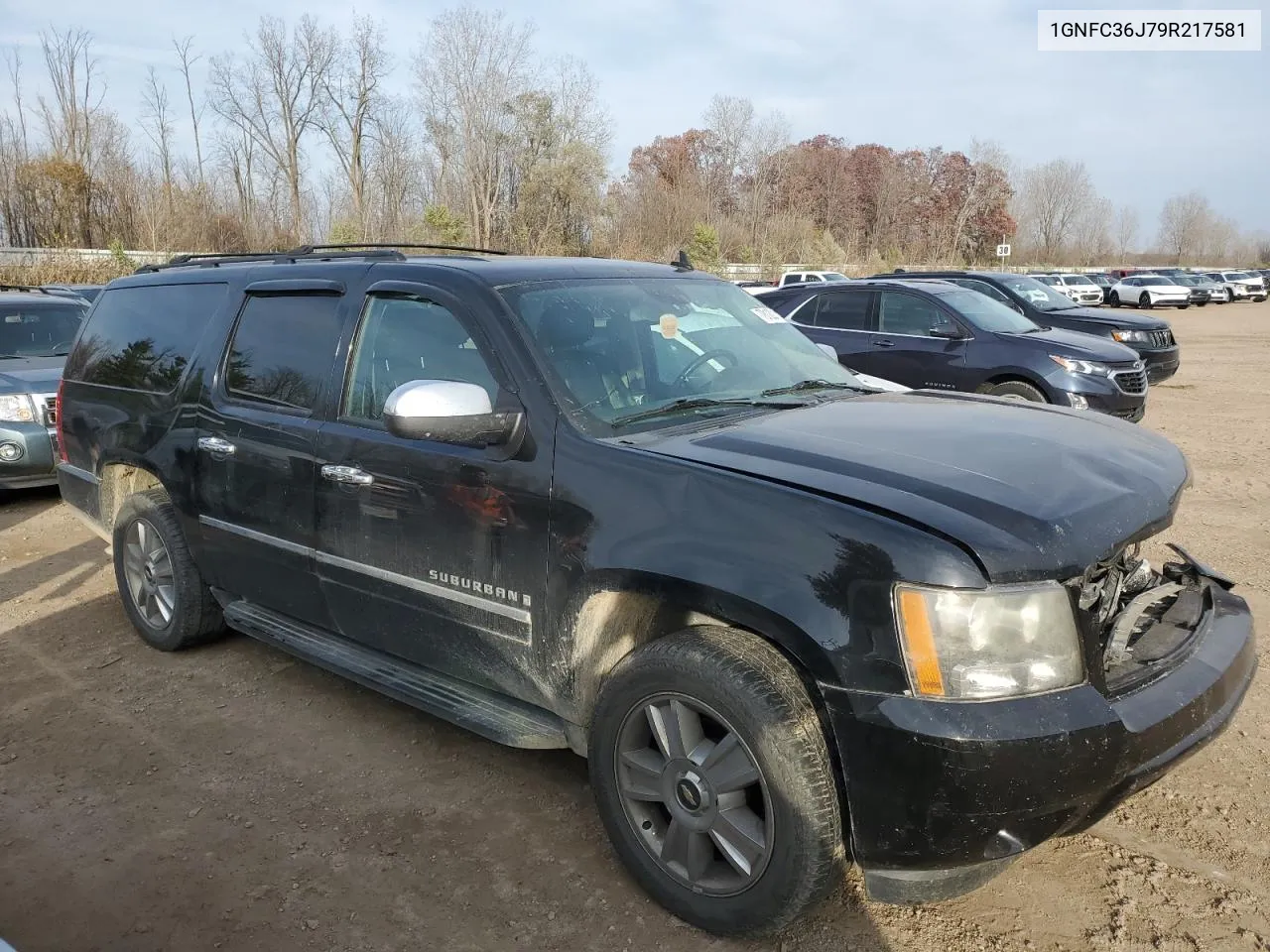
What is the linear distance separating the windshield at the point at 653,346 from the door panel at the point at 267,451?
942 mm

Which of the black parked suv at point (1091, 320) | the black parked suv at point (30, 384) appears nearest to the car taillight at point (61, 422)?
the black parked suv at point (30, 384)

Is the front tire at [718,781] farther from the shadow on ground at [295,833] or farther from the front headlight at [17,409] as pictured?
the front headlight at [17,409]

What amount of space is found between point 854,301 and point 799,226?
35.6 m

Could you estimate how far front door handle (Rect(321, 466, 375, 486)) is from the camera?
10.8 ft

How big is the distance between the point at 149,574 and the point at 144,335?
1.17 meters

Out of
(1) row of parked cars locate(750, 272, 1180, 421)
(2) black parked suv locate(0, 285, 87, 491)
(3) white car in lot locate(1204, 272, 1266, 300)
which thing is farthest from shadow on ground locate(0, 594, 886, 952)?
(3) white car in lot locate(1204, 272, 1266, 300)

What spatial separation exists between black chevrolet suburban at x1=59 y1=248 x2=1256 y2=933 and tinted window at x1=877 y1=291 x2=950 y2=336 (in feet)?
21.0

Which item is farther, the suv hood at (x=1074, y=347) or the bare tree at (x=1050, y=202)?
the bare tree at (x=1050, y=202)

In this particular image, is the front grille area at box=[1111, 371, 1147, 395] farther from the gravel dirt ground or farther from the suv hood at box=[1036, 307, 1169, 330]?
the gravel dirt ground

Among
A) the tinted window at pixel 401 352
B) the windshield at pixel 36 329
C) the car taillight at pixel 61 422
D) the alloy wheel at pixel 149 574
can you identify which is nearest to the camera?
the tinted window at pixel 401 352

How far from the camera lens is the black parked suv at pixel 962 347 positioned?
9180 mm

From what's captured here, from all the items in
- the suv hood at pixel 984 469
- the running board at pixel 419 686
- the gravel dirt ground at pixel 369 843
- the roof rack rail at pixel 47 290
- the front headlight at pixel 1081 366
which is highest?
the roof rack rail at pixel 47 290

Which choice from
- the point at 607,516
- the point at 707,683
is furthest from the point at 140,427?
the point at 707,683

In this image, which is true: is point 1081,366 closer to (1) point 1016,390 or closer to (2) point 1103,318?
(1) point 1016,390
